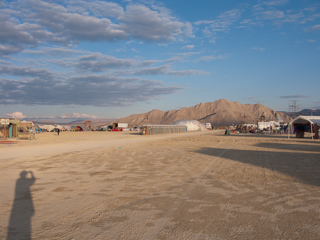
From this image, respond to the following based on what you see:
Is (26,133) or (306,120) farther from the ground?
(306,120)

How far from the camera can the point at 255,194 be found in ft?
24.5

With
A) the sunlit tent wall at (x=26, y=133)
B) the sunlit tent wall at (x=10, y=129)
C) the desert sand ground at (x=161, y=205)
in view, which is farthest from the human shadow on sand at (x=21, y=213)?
the sunlit tent wall at (x=10, y=129)

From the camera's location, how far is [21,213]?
5883 mm

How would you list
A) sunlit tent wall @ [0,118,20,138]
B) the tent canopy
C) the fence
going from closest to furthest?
the tent canopy, sunlit tent wall @ [0,118,20,138], the fence

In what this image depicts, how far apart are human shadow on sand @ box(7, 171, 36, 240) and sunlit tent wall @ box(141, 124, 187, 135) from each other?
49846 mm

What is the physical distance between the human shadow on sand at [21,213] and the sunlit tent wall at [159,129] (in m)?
49.8

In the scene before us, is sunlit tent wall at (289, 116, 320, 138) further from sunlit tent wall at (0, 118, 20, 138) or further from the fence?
sunlit tent wall at (0, 118, 20, 138)

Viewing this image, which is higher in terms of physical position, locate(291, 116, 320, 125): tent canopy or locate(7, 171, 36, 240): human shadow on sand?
locate(291, 116, 320, 125): tent canopy

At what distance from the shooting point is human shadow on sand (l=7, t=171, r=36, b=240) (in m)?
4.74

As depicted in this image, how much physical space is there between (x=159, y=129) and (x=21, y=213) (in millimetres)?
58939

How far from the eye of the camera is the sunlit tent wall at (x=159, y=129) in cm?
5900

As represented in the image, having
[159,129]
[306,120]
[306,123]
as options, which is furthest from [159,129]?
[306,120]

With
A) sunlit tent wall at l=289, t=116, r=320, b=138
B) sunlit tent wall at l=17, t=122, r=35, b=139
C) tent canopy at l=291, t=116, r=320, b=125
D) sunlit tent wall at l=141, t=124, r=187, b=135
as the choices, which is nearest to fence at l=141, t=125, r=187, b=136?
sunlit tent wall at l=141, t=124, r=187, b=135

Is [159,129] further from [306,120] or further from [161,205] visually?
[161,205]
